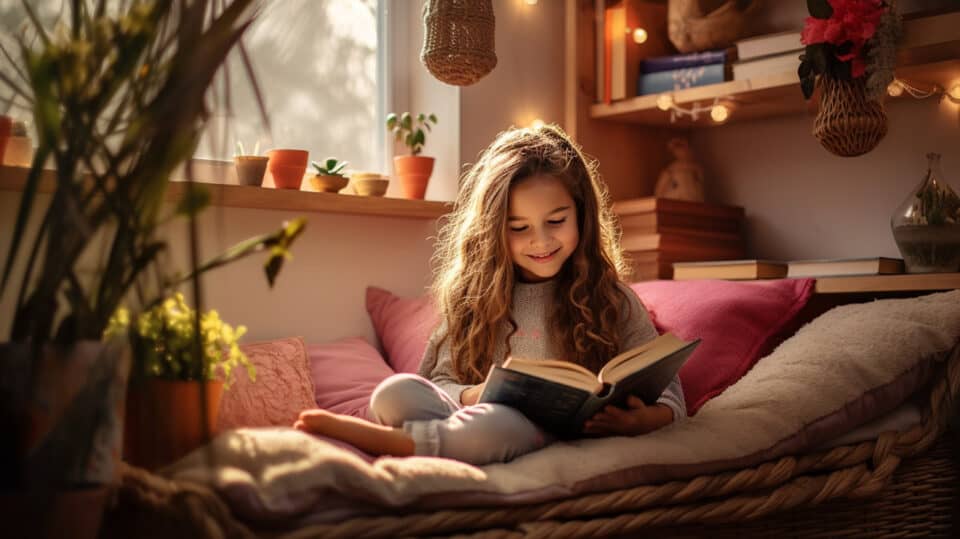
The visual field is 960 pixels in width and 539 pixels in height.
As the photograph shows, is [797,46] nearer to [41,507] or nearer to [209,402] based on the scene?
[209,402]

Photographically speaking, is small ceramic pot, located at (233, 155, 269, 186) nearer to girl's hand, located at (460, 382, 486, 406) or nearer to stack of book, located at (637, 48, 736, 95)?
girl's hand, located at (460, 382, 486, 406)

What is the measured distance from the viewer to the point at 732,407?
1667 mm

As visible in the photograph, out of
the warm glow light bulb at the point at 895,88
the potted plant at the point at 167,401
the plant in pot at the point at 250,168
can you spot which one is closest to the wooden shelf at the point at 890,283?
the warm glow light bulb at the point at 895,88

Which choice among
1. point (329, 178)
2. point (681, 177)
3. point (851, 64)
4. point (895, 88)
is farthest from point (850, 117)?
point (329, 178)

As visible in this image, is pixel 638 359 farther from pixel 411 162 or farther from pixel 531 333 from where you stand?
pixel 411 162

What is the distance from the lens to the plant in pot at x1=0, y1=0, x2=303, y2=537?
100cm

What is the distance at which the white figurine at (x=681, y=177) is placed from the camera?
2.67 meters

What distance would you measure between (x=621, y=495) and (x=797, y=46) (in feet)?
4.46

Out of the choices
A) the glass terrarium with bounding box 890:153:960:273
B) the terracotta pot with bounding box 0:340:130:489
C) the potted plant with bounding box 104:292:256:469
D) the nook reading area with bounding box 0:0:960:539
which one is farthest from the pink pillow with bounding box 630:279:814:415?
the terracotta pot with bounding box 0:340:130:489

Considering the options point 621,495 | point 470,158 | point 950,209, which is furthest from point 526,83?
point 621,495

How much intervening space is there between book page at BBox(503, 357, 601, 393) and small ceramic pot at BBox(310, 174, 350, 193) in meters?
0.96

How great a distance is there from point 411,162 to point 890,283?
1.10 m

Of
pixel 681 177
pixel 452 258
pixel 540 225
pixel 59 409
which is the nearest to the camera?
pixel 59 409

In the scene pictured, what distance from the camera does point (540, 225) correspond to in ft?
6.14
